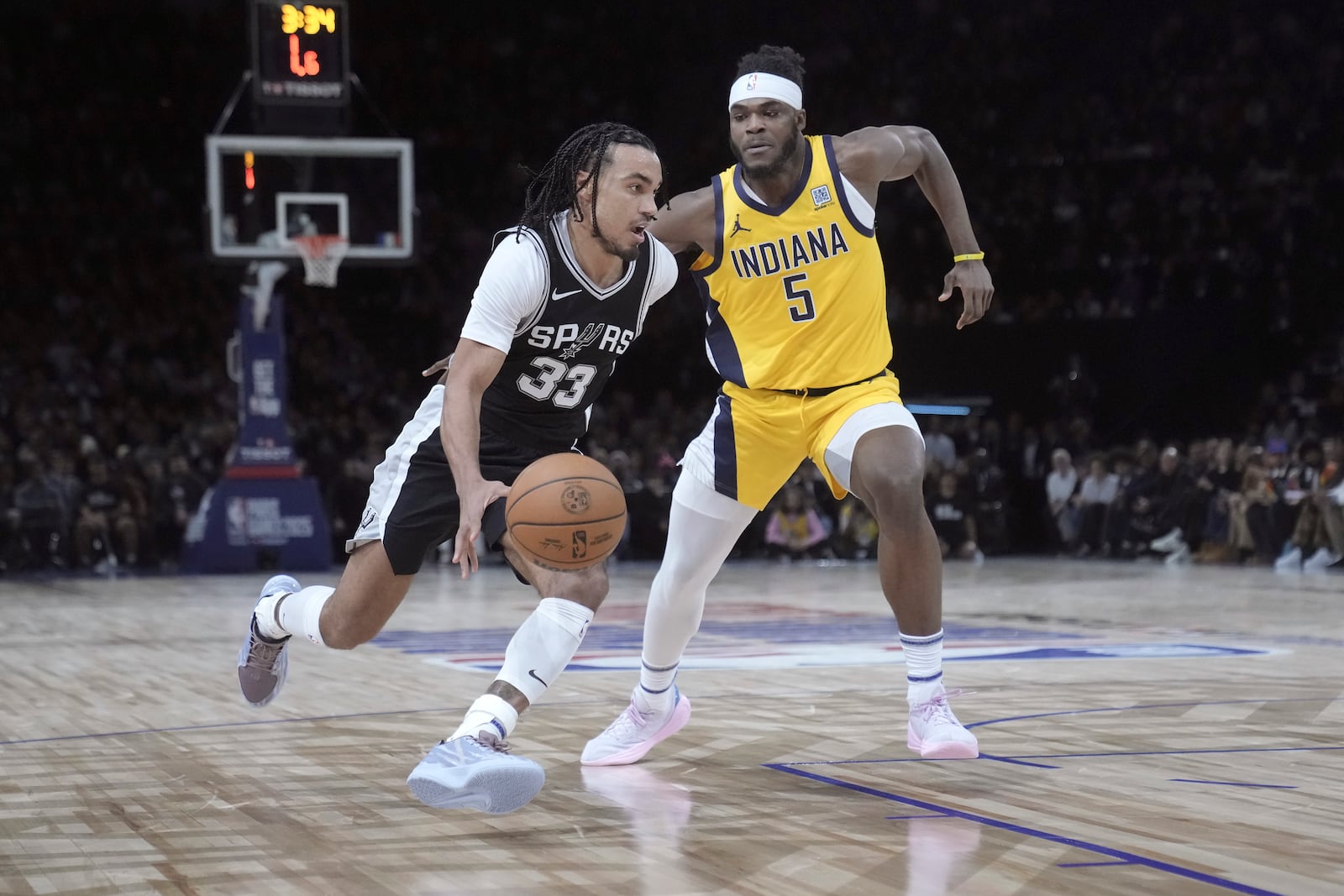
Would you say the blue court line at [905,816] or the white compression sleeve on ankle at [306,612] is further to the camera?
the white compression sleeve on ankle at [306,612]

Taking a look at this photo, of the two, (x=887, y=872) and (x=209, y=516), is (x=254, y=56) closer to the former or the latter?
(x=209, y=516)

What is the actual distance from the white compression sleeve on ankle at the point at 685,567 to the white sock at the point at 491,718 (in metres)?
0.83

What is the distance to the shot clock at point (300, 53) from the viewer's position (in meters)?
14.0

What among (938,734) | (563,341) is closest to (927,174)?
(563,341)

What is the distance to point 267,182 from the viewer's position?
1472 centimetres

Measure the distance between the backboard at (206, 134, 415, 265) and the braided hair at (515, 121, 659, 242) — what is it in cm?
1080

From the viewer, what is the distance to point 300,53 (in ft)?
46.4

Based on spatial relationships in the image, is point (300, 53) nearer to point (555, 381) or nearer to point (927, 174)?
point (927, 174)

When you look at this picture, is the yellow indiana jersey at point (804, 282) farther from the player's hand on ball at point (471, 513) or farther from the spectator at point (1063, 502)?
the spectator at point (1063, 502)

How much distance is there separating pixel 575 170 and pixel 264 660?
1.84 m

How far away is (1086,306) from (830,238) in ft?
52.2

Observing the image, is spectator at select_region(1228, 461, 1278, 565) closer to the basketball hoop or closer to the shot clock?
the basketball hoop

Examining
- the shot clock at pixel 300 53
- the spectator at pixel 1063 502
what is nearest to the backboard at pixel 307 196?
the shot clock at pixel 300 53

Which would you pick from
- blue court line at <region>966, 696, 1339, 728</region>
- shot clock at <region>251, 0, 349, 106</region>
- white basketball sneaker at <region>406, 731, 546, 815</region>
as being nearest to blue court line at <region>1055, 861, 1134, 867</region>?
white basketball sneaker at <region>406, 731, 546, 815</region>
